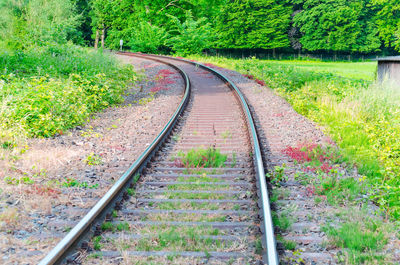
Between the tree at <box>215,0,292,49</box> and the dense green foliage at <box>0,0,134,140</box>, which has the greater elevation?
the tree at <box>215,0,292,49</box>

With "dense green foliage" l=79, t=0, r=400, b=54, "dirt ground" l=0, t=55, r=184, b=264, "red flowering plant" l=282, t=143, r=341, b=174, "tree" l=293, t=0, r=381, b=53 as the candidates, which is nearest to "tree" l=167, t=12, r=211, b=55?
"dense green foliage" l=79, t=0, r=400, b=54

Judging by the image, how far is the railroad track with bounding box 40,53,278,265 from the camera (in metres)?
3.46

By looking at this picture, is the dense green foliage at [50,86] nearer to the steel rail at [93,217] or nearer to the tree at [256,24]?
the steel rail at [93,217]

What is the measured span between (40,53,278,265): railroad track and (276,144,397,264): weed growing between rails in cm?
38

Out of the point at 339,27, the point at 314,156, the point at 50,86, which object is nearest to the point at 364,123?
the point at 314,156

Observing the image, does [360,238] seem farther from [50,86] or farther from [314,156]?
[50,86]

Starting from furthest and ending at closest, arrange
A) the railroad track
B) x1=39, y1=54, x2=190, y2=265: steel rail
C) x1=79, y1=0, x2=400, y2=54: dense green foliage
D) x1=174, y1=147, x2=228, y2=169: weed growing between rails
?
1. x1=79, y1=0, x2=400, y2=54: dense green foliage
2. x1=174, y1=147, x2=228, y2=169: weed growing between rails
3. the railroad track
4. x1=39, y1=54, x2=190, y2=265: steel rail

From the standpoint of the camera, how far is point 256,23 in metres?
61.2

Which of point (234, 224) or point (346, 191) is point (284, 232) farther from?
point (346, 191)

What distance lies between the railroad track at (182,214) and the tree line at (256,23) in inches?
1417

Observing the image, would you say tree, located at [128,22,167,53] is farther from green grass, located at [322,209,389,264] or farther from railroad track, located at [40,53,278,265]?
green grass, located at [322,209,389,264]

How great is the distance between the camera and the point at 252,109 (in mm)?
11148

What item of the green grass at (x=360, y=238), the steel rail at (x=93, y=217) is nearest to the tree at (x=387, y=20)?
the green grass at (x=360, y=238)

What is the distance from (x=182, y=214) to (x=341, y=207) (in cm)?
210
